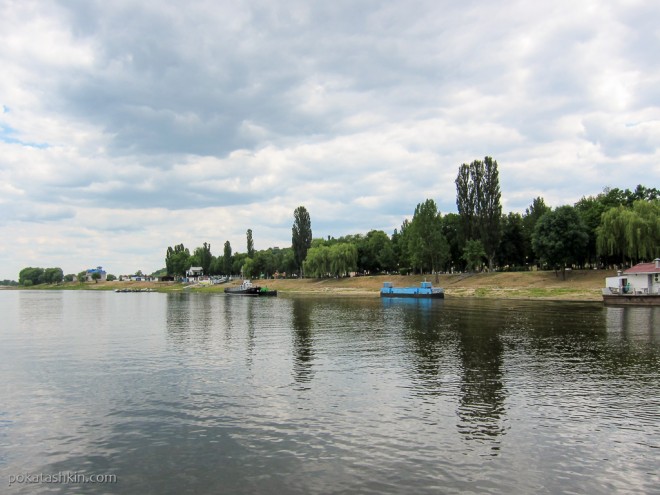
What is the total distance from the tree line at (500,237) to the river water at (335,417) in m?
70.1

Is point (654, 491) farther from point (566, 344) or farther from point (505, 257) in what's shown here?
point (505, 257)

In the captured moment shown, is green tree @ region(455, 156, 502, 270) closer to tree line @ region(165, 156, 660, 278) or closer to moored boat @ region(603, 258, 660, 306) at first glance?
tree line @ region(165, 156, 660, 278)

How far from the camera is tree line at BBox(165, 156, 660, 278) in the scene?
100925 millimetres

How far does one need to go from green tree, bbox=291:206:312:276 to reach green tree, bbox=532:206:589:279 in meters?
101

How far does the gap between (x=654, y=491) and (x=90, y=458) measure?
18020 millimetres

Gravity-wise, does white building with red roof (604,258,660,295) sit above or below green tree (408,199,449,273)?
below

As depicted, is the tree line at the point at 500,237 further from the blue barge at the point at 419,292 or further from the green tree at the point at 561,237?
the blue barge at the point at 419,292

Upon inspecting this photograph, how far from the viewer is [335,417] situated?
20344 mm

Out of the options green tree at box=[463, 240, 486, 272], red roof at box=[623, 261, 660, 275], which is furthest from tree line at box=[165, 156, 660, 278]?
red roof at box=[623, 261, 660, 275]

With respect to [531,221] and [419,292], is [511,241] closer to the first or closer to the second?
[531,221]

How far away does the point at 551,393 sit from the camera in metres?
23.8

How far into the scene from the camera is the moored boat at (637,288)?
7756cm

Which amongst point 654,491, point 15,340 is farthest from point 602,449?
point 15,340

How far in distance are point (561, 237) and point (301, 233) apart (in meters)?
109
